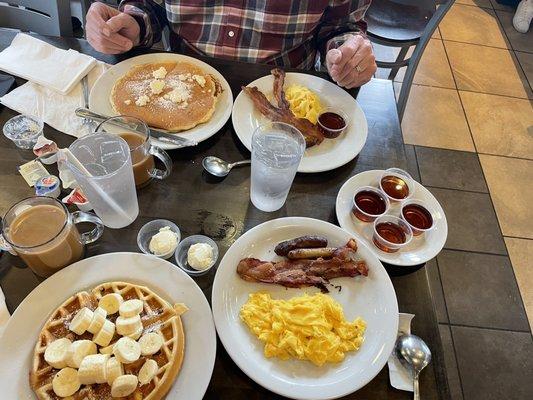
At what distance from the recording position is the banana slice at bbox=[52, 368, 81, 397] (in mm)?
848

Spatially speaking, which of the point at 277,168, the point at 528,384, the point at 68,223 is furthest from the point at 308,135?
the point at 528,384

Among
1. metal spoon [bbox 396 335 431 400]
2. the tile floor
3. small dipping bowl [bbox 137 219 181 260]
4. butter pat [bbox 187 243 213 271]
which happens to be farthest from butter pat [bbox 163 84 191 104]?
the tile floor

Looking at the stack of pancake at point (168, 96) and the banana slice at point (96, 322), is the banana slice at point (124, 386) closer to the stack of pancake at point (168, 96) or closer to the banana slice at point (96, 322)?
the banana slice at point (96, 322)

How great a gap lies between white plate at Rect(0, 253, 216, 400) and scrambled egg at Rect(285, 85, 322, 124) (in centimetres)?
78

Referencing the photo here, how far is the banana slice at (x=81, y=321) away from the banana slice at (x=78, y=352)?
29 mm

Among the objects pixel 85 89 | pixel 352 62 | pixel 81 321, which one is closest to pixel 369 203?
pixel 352 62

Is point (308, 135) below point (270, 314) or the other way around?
the other way around

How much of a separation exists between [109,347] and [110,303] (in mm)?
107

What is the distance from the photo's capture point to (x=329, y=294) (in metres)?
1.13

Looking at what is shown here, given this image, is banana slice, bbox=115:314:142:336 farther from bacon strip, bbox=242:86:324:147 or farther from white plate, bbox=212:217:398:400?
bacon strip, bbox=242:86:324:147

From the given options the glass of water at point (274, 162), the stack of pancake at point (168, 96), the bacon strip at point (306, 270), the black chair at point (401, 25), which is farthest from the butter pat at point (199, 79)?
the black chair at point (401, 25)

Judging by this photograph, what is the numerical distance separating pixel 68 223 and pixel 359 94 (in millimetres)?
1204

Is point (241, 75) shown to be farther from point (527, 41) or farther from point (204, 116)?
point (527, 41)

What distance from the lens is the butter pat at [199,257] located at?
1115 mm
